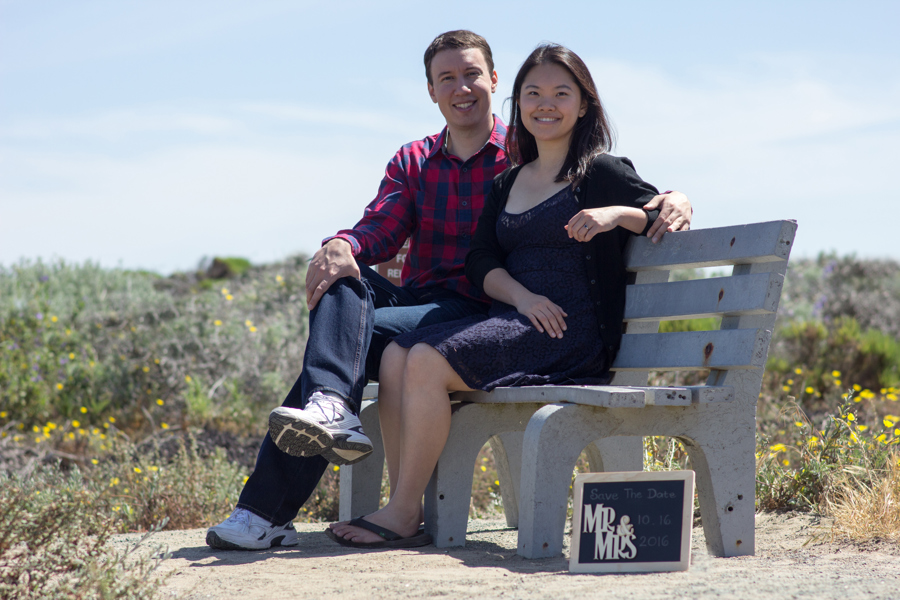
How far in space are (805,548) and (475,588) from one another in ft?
4.00

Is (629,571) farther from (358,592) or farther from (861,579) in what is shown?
(358,592)

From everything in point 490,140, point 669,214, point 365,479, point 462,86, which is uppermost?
point 462,86

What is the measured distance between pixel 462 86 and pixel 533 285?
979 mm

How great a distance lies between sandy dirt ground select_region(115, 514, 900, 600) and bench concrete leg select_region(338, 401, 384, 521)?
34cm

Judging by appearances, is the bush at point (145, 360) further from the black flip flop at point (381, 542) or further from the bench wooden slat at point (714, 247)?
the bench wooden slat at point (714, 247)

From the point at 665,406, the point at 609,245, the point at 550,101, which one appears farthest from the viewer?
the point at 550,101

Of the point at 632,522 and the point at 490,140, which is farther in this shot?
the point at 490,140

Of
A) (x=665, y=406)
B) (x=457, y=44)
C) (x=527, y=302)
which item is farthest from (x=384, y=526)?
(x=457, y=44)

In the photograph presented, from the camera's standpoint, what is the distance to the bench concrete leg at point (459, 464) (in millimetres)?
3029

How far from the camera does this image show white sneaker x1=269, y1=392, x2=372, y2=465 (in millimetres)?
2658

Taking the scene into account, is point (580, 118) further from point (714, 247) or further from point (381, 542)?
point (381, 542)

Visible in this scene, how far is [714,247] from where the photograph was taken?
9.58ft

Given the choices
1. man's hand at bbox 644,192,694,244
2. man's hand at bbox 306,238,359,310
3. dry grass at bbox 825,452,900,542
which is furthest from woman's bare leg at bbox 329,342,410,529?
dry grass at bbox 825,452,900,542

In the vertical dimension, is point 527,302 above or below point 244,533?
above
